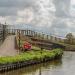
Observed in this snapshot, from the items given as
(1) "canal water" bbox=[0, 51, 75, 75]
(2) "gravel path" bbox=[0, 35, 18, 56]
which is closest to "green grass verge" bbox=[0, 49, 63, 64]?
(1) "canal water" bbox=[0, 51, 75, 75]

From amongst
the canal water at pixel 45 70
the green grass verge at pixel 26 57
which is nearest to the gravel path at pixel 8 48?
the green grass verge at pixel 26 57

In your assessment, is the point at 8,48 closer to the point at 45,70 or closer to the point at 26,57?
the point at 26,57

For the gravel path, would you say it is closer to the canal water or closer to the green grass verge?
the green grass verge

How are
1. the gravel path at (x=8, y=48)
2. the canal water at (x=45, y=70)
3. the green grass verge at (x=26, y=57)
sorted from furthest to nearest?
the gravel path at (x=8, y=48) < the canal water at (x=45, y=70) < the green grass verge at (x=26, y=57)

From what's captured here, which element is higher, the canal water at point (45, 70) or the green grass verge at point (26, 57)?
the green grass verge at point (26, 57)

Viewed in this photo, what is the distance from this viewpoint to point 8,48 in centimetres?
12381

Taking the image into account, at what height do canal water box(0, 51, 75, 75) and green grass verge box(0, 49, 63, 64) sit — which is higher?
green grass verge box(0, 49, 63, 64)

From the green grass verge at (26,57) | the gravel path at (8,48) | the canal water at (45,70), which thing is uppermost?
the gravel path at (8,48)

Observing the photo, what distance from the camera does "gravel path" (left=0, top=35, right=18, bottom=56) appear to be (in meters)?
114

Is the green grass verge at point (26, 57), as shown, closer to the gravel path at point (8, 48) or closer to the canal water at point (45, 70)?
the canal water at point (45, 70)

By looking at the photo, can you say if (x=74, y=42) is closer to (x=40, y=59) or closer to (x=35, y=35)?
(x=35, y=35)

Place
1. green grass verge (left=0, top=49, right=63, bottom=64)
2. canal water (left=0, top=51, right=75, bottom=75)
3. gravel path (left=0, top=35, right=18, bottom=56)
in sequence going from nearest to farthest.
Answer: green grass verge (left=0, top=49, right=63, bottom=64)
canal water (left=0, top=51, right=75, bottom=75)
gravel path (left=0, top=35, right=18, bottom=56)

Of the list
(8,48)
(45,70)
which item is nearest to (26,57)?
(45,70)

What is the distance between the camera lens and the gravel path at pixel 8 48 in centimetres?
11362
